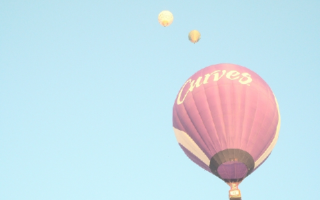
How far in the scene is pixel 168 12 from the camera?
38.3m

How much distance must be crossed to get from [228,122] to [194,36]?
10.1m

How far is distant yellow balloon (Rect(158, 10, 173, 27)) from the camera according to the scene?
37.9m

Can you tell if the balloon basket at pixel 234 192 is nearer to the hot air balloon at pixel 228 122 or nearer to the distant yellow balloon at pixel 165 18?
the hot air balloon at pixel 228 122

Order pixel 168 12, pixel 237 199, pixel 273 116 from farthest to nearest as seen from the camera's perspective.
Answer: pixel 168 12 → pixel 273 116 → pixel 237 199

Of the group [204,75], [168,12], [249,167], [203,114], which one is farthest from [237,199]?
[168,12]

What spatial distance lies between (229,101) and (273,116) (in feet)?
7.46

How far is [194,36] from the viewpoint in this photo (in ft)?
127

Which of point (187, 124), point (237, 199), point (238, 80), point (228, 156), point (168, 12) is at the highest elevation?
point (168, 12)

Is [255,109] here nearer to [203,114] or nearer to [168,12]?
[203,114]

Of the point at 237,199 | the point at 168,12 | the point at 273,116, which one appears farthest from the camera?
the point at 168,12

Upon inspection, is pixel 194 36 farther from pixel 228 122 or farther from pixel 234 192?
pixel 234 192

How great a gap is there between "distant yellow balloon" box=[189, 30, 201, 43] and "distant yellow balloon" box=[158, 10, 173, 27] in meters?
1.55

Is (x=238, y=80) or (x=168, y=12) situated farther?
(x=168, y=12)

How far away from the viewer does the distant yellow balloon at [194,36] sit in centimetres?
3866
